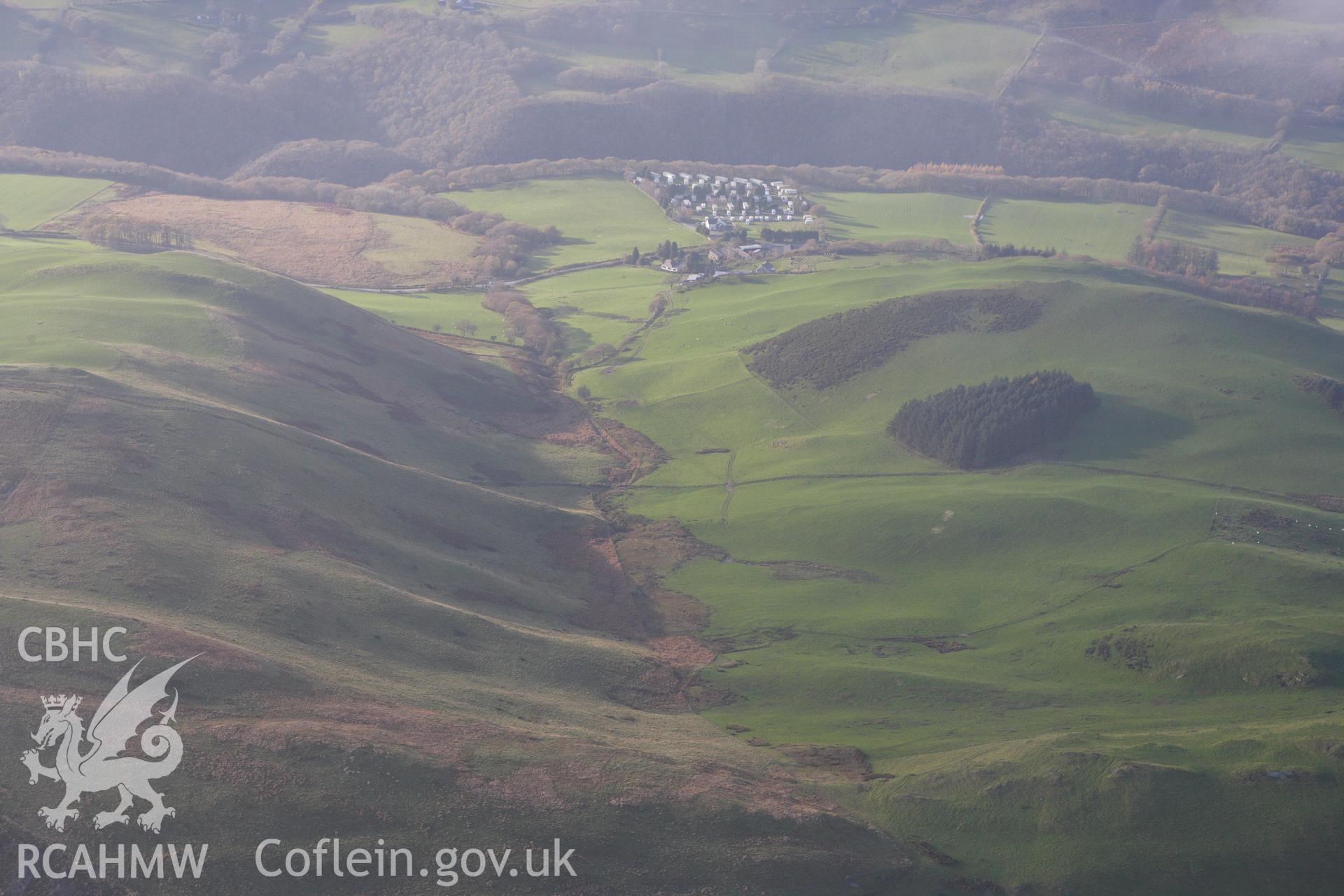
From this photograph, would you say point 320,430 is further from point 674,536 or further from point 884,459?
point 884,459

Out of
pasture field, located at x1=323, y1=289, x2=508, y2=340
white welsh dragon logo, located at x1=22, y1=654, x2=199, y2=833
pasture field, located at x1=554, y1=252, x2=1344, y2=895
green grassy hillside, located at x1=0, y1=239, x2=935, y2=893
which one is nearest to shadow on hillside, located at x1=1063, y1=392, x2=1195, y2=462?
pasture field, located at x1=554, y1=252, x2=1344, y2=895

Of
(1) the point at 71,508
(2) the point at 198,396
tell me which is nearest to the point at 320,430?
(2) the point at 198,396

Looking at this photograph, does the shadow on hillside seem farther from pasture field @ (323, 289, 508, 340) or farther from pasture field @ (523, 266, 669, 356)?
pasture field @ (323, 289, 508, 340)

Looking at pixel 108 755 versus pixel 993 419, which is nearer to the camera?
pixel 108 755

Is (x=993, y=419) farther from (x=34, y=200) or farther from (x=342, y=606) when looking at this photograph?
(x=34, y=200)

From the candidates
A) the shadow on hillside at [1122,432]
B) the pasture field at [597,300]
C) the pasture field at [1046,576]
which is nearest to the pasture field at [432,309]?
the pasture field at [597,300]

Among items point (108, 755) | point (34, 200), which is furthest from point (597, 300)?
point (108, 755)

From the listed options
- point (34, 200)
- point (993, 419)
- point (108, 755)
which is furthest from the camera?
point (34, 200)
